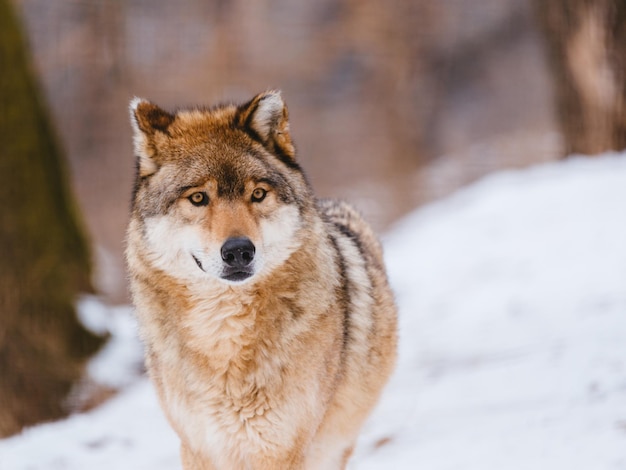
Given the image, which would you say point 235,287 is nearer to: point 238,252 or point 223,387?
point 238,252

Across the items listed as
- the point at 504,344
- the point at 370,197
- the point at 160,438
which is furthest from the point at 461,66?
the point at 160,438

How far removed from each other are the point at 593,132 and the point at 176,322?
21.1 ft

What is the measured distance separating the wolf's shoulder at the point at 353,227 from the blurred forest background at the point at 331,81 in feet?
29.6

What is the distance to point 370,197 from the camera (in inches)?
629

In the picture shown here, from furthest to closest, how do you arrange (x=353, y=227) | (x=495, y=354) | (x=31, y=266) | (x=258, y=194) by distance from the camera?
(x=31, y=266)
(x=495, y=354)
(x=353, y=227)
(x=258, y=194)

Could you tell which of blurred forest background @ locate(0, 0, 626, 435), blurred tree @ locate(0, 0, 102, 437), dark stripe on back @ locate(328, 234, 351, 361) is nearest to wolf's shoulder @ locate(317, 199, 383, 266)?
dark stripe on back @ locate(328, 234, 351, 361)

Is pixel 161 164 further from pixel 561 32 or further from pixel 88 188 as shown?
pixel 88 188

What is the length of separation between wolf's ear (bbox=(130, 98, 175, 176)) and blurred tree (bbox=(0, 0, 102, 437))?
2.92 metres

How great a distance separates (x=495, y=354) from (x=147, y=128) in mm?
3260

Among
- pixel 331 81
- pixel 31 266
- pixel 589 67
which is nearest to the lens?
pixel 31 266

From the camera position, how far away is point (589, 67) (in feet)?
27.0

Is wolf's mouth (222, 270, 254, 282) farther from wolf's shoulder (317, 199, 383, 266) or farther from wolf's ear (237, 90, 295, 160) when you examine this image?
wolf's shoulder (317, 199, 383, 266)

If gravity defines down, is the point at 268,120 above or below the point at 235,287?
above

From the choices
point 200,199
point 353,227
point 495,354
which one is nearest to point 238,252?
point 200,199
